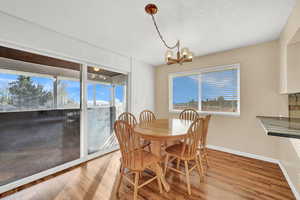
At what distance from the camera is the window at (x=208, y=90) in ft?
9.25

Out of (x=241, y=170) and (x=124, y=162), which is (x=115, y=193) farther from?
(x=241, y=170)

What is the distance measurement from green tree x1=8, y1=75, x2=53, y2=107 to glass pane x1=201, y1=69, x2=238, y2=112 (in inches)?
132

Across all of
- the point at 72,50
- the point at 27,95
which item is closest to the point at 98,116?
the point at 27,95

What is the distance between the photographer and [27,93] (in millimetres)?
1900

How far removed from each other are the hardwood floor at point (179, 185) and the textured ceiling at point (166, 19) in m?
2.32

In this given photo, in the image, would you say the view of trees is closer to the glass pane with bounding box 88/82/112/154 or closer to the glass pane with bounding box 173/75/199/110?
the glass pane with bounding box 88/82/112/154

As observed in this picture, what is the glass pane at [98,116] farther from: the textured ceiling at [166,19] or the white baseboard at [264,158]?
the white baseboard at [264,158]

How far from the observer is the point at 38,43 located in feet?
6.20

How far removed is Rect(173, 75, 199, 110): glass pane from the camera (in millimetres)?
3402

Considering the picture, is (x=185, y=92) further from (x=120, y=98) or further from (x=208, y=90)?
(x=120, y=98)

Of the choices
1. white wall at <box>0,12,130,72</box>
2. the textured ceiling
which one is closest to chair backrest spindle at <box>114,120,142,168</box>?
the textured ceiling

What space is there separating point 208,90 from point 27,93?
3603 mm

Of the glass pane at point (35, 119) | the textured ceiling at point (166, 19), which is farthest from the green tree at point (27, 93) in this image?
the textured ceiling at point (166, 19)

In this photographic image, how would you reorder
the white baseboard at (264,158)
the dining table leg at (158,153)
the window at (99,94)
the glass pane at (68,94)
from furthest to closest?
the window at (99,94)
the glass pane at (68,94)
the dining table leg at (158,153)
the white baseboard at (264,158)
